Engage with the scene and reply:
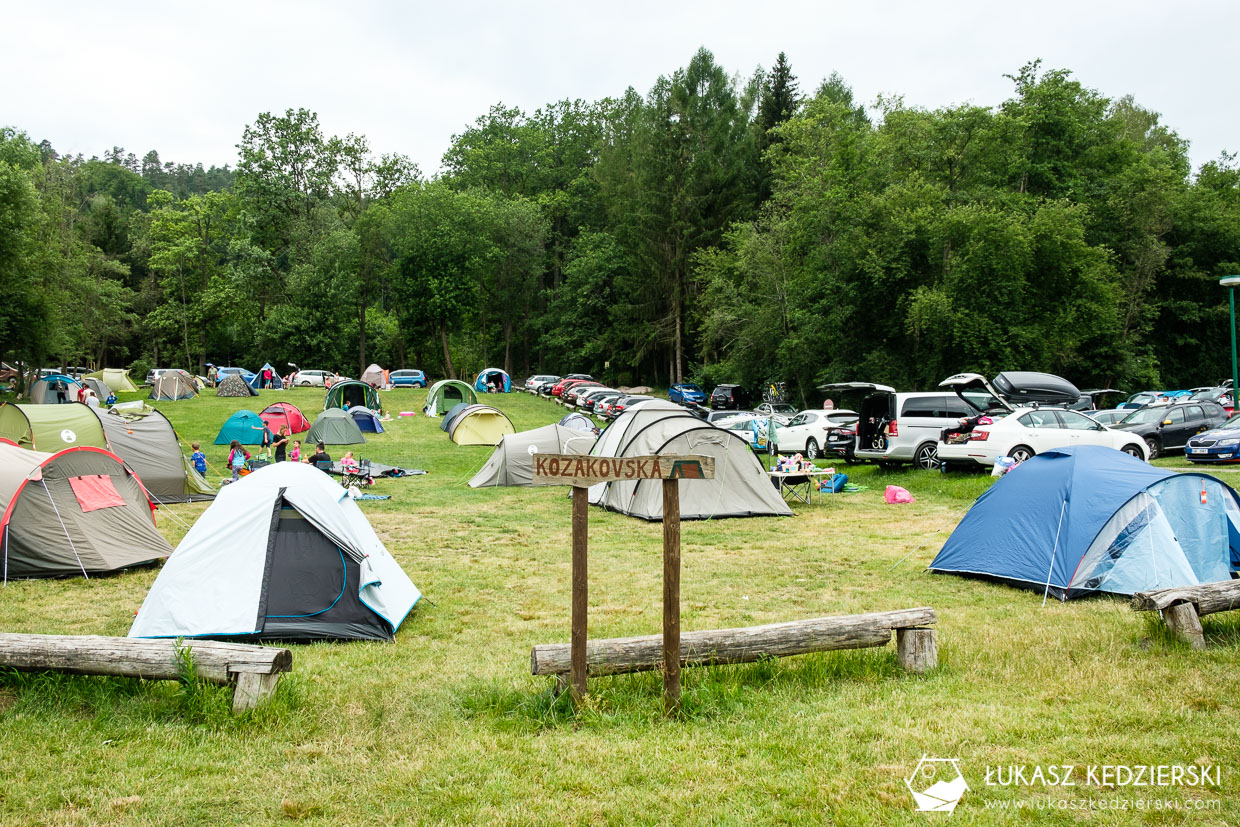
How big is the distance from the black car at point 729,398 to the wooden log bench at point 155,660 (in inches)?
1256

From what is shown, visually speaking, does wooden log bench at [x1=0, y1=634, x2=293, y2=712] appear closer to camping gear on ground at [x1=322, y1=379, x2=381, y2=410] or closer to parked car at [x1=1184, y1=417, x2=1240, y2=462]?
parked car at [x1=1184, y1=417, x2=1240, y2=462]

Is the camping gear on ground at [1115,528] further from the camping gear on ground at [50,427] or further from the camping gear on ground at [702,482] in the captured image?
the camping gear on ground at [50,427]

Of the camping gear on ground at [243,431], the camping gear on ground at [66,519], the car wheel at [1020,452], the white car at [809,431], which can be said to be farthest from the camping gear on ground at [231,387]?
the car wheel at [1020,452]

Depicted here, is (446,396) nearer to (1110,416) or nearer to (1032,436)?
(1110,416)

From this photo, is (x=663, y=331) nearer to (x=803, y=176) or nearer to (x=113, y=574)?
(x=803, y=176)

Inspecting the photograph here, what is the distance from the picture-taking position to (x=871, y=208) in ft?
99.7

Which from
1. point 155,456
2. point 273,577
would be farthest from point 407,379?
point 273,577

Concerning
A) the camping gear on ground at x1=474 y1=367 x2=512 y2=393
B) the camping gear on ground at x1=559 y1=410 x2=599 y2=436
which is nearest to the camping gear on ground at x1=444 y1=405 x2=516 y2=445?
the camping gear on ground at x1=559 y1=410 x2=599 y2=436

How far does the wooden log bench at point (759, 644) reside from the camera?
518 cm

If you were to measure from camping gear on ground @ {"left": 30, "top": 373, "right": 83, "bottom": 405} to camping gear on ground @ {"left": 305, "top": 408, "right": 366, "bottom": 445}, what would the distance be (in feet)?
45.8

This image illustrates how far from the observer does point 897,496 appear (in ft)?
51.4

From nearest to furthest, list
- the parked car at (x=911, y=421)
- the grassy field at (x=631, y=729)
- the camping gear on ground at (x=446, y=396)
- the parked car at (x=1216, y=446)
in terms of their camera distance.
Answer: the grassy field at (x=631, y=729) < the parked car at (x=1216, y=446) < the parked car at (x=911, y=421) < the camping gear on ground at (x=446, y=396)

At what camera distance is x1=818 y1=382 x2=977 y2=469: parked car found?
18.2 metres

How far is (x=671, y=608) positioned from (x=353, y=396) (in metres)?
32.5
